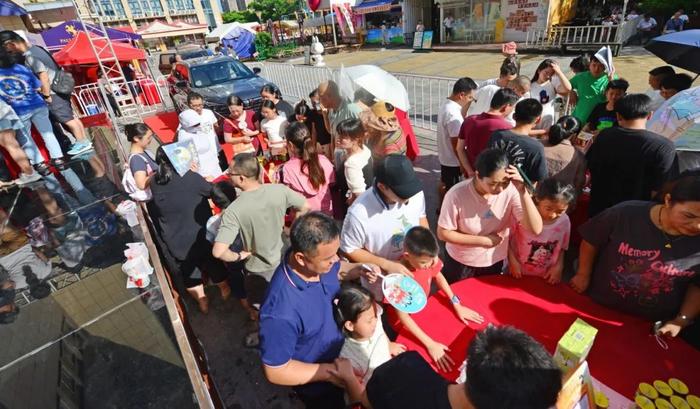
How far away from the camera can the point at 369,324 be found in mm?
1858

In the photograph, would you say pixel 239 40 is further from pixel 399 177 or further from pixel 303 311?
pixel 303 311

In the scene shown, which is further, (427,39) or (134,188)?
(427,39)

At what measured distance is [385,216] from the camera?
91.0 inches

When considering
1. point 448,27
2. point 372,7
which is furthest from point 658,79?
point 372,7

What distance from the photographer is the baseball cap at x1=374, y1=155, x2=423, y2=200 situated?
2102 mm

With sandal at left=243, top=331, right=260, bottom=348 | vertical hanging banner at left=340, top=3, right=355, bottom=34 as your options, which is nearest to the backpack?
sandal at left=243, top=331, right=260, bottom=348

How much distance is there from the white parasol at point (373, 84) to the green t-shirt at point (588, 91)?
2476mm

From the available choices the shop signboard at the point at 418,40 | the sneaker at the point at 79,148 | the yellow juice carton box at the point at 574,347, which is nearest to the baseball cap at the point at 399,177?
the yellow juice carton box at the point at 574,347

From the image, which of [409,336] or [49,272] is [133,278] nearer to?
[49,272]

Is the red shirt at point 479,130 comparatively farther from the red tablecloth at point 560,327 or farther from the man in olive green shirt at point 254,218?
the man in olive green shirt at point 254,218

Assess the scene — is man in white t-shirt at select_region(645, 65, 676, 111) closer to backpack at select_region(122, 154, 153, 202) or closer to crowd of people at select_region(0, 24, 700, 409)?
crowd of people at select_region(0, 24, 700, 409)

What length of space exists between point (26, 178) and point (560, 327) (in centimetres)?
826

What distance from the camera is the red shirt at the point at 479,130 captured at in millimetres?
3350

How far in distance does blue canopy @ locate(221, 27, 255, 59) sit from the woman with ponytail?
2899 centimetres
